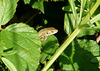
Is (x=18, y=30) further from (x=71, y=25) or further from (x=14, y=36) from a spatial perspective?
(x=71, y=25)

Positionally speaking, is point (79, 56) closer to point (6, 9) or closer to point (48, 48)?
point (48, 48)

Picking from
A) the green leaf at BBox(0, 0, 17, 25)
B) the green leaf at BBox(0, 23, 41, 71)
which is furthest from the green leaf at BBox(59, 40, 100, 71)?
the green leaf at BBox(0, 0, 17, 25)

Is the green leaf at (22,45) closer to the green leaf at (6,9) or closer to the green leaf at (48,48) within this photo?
the green leaf at (6,9)

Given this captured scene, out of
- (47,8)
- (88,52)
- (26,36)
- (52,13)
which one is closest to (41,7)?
(47,8)

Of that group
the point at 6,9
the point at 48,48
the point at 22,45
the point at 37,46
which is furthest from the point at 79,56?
the point at 6,9

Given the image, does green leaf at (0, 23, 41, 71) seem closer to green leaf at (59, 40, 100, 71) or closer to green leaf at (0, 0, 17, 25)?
green leaf at (0, 0, 17, 25)

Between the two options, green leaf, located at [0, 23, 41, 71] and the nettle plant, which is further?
green leaf, located at [0, 23, 41, 71]
